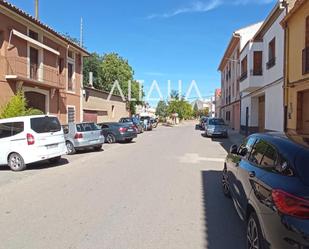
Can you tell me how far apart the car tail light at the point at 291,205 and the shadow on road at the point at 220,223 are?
4.83ft

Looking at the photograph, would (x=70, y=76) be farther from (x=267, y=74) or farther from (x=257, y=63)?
(x=267, y=74)

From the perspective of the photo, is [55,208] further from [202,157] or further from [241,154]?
[202,157]

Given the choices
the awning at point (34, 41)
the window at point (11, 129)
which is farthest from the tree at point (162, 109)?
the window at point (11, 129)

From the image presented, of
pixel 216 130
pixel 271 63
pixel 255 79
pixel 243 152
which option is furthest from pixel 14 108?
pixel 216 130

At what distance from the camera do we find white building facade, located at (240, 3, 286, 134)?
19.5 m

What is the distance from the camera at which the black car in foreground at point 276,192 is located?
346 cm

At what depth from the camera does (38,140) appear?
40.3ft

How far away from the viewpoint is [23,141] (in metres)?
12.2

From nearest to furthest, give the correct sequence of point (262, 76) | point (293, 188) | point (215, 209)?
point (293, 188) → point (215, 209) → point (262, 76)

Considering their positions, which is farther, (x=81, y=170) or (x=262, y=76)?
(x=262, y=76)

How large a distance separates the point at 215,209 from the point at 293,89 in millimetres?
11458

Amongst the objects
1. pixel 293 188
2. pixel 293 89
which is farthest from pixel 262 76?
pixel 293 188

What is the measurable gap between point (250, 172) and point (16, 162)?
30.0 feet

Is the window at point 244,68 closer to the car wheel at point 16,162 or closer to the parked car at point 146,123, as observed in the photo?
the parked car at point 146,123
